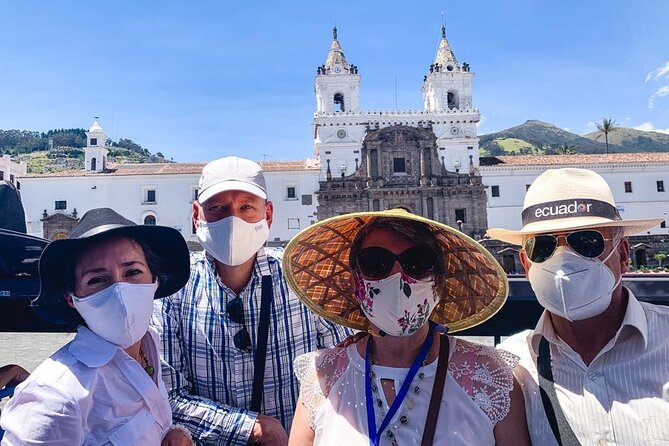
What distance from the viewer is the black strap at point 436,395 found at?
1808 mm

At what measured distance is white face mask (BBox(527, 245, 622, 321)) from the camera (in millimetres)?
2057

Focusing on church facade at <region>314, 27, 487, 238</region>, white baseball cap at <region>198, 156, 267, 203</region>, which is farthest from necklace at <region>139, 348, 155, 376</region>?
church facade at <region>314, 27, 487, 238</region>

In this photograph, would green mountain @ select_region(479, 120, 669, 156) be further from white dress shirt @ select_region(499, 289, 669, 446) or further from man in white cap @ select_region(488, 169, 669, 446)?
white dress shirt @ select_region(499, 289, 669, 446)

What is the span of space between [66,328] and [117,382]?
145 cm

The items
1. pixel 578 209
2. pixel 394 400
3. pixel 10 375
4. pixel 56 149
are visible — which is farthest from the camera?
pixel 56 149

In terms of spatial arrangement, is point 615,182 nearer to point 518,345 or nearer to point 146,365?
point 518,345

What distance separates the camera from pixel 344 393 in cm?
199

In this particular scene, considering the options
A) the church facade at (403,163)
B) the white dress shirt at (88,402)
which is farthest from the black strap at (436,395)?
the church facade at (403,163)

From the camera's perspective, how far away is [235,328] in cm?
256

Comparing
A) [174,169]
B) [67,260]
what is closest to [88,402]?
[67,260]

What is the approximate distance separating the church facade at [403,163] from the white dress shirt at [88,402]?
112 feet

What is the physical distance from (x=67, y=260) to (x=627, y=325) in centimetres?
232

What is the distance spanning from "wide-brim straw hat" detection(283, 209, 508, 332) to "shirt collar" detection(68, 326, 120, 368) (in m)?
0.89

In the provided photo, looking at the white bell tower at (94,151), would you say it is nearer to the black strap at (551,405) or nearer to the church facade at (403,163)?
the church facade at (403,163)
